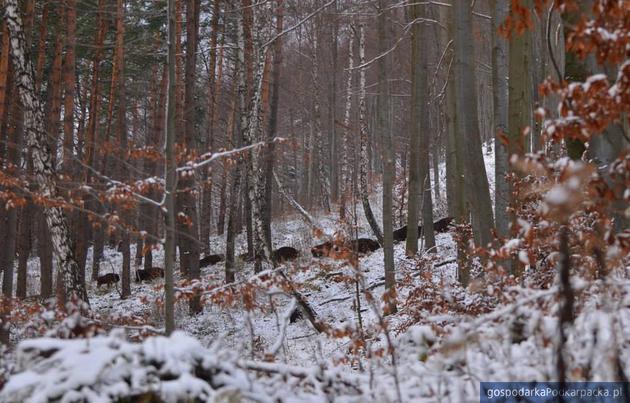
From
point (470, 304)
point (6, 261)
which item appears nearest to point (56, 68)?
point (6, 261)

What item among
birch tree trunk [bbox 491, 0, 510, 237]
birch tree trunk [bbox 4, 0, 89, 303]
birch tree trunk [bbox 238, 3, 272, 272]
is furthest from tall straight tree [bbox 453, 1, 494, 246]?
birch tree trunk [bbox 4, 0, 89, 303]

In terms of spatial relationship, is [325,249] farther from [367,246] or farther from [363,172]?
[363,172]

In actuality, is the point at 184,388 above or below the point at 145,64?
below

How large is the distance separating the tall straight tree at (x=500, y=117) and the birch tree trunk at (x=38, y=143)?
697 centimetres

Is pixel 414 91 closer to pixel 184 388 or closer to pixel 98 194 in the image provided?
pixel 98 194

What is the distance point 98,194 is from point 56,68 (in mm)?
9447

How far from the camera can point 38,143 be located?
30.7 ft

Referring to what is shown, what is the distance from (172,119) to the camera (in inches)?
197

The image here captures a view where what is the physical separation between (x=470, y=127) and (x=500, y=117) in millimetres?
691

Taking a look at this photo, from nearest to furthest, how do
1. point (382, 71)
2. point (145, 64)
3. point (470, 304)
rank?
point (470, 304) < point (382, 71) < point (145, 64)

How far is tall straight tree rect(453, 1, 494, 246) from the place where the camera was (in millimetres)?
6676

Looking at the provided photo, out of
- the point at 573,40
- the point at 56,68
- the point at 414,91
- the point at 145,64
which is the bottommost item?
the point at 573,40

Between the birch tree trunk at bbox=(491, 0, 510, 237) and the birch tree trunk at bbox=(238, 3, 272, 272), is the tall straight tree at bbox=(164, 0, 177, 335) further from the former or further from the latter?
the birch tree trunk at bbox=(238, 3, 272, 272)

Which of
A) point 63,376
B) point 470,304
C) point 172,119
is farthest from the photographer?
point 470,304
